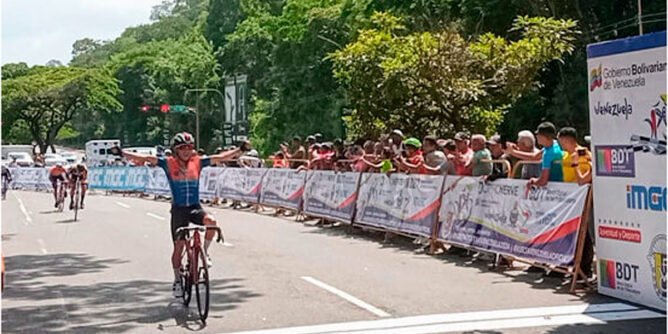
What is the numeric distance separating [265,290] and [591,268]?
4.08 metres

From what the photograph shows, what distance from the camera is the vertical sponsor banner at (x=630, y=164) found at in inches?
366

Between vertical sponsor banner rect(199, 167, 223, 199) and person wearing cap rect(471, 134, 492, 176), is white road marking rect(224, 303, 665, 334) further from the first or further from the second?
vertical sponsor banner rect(199, 167, 223, 199)

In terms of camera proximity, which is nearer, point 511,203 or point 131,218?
point 511,203

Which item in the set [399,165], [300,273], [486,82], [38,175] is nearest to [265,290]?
[300,273]

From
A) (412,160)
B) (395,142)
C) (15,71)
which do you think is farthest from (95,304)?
(15,71)

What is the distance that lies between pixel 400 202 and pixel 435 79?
648 cm

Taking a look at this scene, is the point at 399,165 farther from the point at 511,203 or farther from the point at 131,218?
the point at 131,218

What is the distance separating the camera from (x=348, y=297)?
34.1 feet

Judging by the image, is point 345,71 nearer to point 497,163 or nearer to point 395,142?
point 395,142

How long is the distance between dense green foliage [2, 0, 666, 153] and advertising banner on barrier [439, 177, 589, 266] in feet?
26.5

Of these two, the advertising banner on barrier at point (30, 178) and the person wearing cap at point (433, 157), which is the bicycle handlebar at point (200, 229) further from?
the advertising banner on barrier at point (30, 178)

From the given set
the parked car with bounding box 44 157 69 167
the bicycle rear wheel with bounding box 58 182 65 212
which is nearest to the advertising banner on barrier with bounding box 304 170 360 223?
the bicycle rear wheel with bounding box 58 182 65 212

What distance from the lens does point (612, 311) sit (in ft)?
30.9

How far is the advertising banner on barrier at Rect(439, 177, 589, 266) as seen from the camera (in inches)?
439
